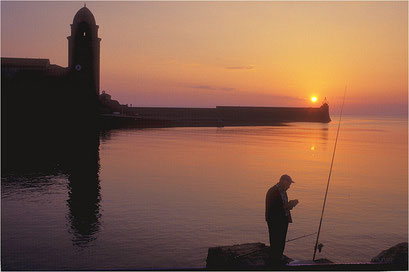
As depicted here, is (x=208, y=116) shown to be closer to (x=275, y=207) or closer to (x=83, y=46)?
(x=83, y=46)

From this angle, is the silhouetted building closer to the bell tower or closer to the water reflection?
the bell tower

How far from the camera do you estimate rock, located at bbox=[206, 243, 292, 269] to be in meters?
9.41

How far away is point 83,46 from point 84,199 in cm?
6482

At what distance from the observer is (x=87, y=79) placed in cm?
8244

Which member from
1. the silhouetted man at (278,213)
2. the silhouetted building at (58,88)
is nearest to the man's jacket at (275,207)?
the silhouetted man at (278,213)

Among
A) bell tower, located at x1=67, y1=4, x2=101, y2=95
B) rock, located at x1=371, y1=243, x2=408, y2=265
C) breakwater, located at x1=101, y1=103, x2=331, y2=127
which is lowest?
rock, located at x1=371, y1=243, x2=408, y2=265

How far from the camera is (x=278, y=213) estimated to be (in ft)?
28.3

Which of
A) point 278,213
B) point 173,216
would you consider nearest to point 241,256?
point 278,213

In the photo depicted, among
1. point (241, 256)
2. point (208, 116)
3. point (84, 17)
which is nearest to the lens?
point (241, 256)

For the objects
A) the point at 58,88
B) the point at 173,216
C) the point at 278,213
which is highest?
the point at 58,88

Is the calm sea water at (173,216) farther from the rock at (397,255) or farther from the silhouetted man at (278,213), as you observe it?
the silhouetted man at (278,213)

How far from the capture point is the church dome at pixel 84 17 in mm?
81438

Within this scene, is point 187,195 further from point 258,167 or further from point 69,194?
point 258,167

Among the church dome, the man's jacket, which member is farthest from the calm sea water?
the church dome
